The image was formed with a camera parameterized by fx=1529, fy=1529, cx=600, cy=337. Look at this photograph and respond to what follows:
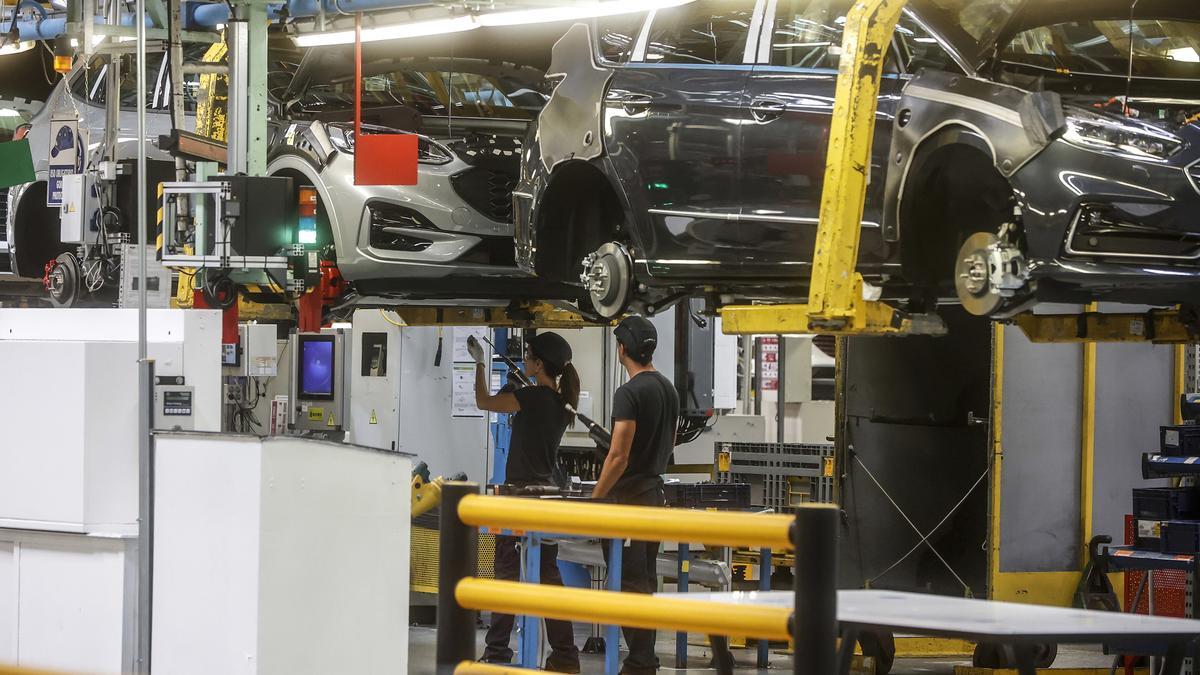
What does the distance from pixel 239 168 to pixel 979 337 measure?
420 centimetres

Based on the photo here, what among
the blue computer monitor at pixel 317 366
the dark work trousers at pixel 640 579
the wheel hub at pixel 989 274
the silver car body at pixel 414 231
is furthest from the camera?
the blue computer monitor at pixel 317 366

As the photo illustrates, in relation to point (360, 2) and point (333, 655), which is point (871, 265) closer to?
point (333, 655)

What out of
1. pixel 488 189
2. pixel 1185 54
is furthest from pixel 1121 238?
pixel 488 189

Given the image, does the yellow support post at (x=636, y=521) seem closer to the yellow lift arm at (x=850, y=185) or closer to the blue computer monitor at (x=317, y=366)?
the yellow lift arm at (x=850, y=185)

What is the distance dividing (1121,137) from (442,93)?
15.3ft

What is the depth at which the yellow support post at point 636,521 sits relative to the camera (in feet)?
8.35

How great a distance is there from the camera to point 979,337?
28.6 feet

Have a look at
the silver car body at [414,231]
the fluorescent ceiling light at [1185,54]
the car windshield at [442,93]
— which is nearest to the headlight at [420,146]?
the silver car body at [414,231]

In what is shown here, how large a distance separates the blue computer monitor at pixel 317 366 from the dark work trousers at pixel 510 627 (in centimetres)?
426

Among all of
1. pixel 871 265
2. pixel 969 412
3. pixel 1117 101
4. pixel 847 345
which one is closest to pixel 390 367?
pixel 847 345

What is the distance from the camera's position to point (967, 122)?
531 cm

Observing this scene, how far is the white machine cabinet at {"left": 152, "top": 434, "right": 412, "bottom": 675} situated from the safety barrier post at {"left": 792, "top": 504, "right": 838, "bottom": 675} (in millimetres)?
2630

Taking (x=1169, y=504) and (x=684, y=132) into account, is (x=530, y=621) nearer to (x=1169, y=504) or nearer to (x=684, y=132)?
(x=684, y=132)

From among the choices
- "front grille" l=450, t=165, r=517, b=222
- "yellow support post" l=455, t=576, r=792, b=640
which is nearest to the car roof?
"front grille" l=450, t=165, r=517, b=222
